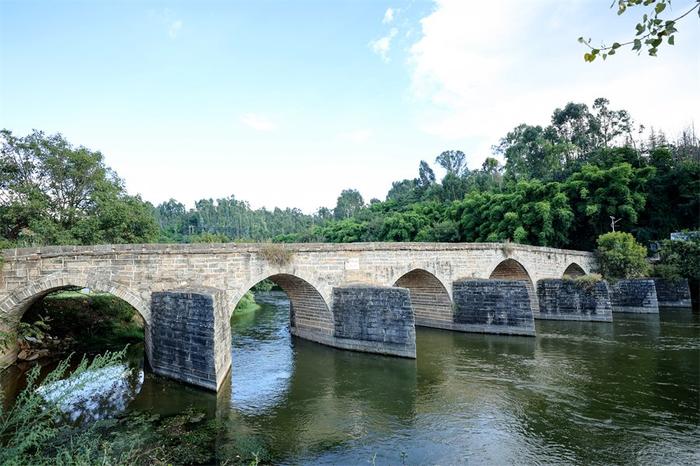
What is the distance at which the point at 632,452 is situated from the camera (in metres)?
7.47

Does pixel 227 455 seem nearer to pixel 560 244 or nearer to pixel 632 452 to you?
pixel 632 452

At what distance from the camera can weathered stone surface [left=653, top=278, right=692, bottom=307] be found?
78.8ft

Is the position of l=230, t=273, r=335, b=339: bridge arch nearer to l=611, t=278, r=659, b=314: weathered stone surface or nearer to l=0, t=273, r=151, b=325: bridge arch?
l=0, t=273, r=151, b=325: bridge arch

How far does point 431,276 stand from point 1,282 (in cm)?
1396

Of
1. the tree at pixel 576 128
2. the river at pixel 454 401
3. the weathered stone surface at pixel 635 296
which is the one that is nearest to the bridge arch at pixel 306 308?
the river at pixel 454 401

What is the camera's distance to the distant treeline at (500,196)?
1648cm

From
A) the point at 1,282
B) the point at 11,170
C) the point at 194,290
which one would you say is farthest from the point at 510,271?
the point at 11,170

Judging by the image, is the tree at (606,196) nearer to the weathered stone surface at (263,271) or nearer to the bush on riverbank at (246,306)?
the weathered stone surface at (263,271)

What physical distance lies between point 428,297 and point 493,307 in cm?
288

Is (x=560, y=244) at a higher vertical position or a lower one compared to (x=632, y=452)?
higher

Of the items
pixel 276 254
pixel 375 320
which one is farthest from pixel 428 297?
pixel 276 254

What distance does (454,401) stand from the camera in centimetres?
1009

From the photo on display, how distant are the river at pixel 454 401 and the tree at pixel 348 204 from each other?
208ft

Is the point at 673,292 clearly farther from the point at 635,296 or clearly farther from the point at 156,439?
the point at 156,439
